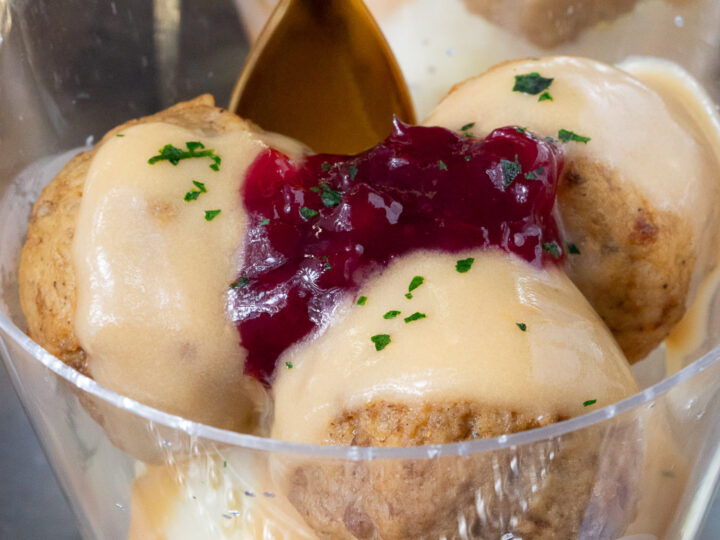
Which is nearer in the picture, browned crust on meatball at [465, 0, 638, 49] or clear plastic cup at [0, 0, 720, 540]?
clear plastic cup at [0, 0, 720, 540]

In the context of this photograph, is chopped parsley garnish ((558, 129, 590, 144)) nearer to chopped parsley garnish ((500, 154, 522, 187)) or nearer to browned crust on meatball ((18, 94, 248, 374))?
chopped parsley garnish ((500, 154, 522, 187))

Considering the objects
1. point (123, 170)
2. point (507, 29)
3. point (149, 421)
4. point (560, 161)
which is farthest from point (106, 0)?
point (149, 421)

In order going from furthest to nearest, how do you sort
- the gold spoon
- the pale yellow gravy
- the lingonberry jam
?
the gold spoon < the lingonberry jam < the pale yellow gravy

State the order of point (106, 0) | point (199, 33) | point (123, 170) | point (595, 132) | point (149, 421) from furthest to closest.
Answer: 1. point (199, 33)
2. point (106, 0)
3. point (595, 132)
4. point (123, 170)
5. point (149, 421)

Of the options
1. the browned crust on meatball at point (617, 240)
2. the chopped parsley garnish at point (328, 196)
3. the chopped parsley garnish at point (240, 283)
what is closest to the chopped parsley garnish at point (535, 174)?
the browned crust on meatball at point (617, 240)

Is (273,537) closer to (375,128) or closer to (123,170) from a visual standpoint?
(123,170)

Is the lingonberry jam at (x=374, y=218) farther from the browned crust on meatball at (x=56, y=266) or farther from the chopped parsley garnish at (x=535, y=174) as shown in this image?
the browned crust on meatball at (x=56, y=266)

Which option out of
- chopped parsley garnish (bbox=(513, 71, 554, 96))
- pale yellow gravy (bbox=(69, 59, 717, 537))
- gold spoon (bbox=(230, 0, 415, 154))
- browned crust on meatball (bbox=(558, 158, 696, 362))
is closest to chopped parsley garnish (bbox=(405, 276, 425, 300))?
pale yellow gravy (bbox=(69, 59, 717, 537))
